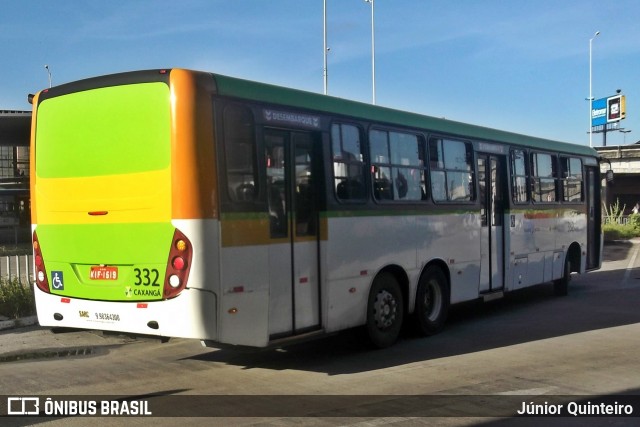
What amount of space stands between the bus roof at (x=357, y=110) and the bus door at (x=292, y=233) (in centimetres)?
39

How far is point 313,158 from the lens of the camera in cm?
825

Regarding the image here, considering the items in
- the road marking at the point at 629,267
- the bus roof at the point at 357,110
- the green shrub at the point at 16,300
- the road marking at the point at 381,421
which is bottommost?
the road marking at the point at 629,267

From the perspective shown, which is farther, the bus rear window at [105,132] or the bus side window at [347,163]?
the bus side window at [347,163]

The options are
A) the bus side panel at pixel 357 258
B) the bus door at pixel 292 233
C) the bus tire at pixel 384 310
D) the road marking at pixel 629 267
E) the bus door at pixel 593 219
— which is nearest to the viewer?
the bus door at pixel 292 233

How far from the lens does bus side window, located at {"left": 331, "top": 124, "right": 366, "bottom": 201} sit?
856 centimetres

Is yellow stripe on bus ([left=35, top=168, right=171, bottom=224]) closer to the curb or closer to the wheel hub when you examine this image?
the wheel hub

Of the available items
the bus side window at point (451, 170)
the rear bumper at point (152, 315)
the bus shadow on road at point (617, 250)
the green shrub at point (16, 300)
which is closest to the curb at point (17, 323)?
the green shrub at point (16, 300)

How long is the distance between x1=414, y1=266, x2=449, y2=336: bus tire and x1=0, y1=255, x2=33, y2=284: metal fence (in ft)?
22.9

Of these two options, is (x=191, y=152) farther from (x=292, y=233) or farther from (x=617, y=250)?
(x=617, y=250)

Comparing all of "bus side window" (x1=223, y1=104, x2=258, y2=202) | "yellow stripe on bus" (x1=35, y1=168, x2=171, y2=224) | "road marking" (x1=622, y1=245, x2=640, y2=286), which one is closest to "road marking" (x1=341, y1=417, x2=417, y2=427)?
"bus side window" (x1=223, y1=104, x2=258, y2=202)

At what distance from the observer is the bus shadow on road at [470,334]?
8812 mm

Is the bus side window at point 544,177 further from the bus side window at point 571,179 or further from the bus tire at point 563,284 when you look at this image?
the bus tire at point 563,284

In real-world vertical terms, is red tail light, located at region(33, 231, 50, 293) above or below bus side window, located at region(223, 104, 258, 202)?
below

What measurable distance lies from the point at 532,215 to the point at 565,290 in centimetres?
293
